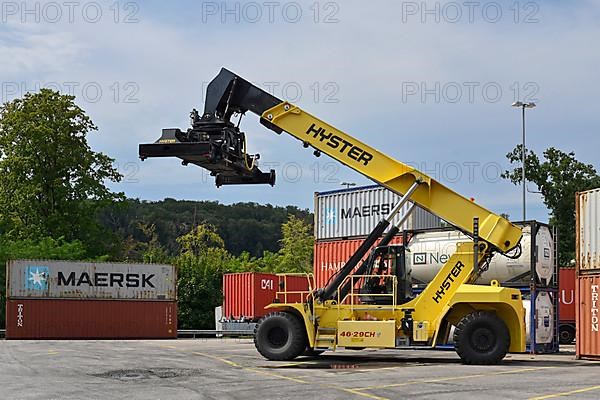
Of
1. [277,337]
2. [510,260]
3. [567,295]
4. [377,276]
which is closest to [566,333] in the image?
[567,295]

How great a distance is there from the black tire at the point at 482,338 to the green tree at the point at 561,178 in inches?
1443

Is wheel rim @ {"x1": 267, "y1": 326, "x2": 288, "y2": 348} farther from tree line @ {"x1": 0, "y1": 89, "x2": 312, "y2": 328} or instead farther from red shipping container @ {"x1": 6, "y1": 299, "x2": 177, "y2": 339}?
tree line @ {"x1": 0, "y1": 89, "x2": 312, "y2": 328}

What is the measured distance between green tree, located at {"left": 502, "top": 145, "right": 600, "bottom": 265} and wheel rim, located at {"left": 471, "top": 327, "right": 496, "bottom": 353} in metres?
36.6

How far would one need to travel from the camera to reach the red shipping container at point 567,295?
35.2 m

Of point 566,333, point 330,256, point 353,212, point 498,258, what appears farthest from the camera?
point 566,333

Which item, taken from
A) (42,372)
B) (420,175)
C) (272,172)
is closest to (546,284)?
(420,175)

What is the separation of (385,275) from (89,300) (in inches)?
938

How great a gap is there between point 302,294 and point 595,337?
25.2 ft

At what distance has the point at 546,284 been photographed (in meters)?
Answer: 25.6

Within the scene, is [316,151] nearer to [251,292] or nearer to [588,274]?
[588,274]

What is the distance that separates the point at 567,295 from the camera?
1394 inches

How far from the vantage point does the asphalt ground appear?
579 inches

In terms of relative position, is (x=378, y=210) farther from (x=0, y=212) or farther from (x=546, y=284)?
(x=0, y=212)

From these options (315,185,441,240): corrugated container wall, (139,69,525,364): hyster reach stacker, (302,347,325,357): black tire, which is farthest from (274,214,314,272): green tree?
(139,69,525,364): hyster reach stacker
